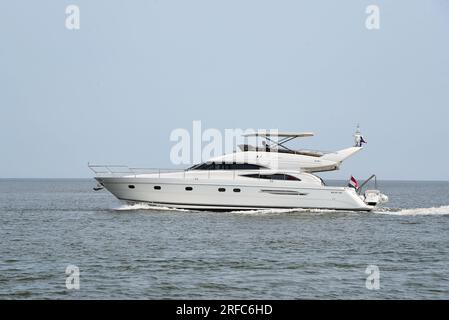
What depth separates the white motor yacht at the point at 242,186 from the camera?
38.0 m

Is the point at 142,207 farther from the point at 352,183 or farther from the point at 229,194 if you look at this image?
the point at 352,183

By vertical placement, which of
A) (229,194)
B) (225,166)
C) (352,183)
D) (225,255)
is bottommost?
(225,255)

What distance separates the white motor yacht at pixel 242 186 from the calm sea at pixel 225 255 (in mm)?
612

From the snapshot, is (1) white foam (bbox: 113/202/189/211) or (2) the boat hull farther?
(1) white foam (bbox: 113/202/189/211)

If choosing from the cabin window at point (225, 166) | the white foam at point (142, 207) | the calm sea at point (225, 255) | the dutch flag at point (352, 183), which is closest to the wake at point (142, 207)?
the white foam at point (142, 207)

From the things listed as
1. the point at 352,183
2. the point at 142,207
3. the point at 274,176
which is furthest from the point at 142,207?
the point at 352,183

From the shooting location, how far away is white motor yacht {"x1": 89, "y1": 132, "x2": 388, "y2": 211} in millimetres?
37969

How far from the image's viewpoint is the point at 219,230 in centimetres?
3191

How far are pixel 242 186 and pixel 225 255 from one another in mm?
13156

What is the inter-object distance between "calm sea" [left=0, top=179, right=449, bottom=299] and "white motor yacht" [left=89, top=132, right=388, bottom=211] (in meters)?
0.61

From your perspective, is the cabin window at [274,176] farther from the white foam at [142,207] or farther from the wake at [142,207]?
the white foam at [142,207]

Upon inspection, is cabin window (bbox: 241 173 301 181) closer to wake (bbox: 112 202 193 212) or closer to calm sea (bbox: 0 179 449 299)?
calm sea (bbox: 0 179 449 299)

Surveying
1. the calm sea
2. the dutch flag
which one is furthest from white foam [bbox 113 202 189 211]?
the dutch flag

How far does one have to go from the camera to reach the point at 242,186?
37906 mm
